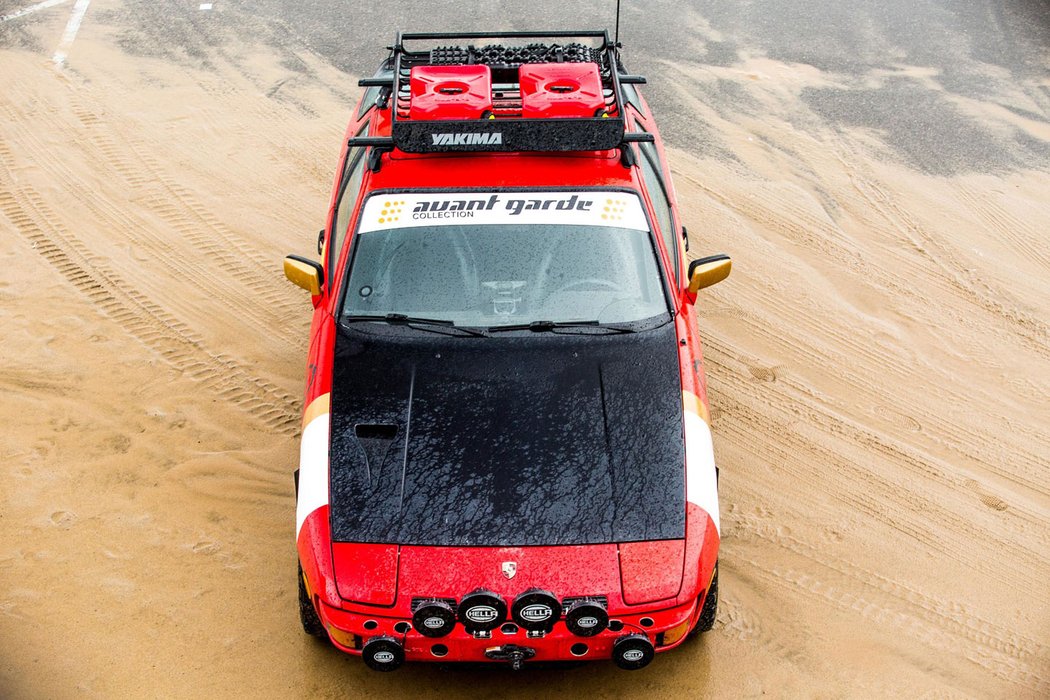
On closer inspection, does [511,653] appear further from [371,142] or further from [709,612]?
[371,142]

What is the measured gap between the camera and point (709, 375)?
6711 millimetres

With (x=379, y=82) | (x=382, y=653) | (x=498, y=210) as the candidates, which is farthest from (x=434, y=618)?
(x=379, y=82)

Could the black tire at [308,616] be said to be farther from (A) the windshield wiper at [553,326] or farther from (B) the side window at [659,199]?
(B) the side window at [659,199]

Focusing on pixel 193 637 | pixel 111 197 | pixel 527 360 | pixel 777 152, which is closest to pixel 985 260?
pixel 777 152

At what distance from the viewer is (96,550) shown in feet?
Answer: 17.7

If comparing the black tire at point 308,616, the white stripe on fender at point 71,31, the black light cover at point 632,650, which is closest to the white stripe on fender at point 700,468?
the black light cover at point 632,650

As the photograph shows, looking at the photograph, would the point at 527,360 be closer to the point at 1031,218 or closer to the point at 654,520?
the point at 654,520

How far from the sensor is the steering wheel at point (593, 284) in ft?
16.7

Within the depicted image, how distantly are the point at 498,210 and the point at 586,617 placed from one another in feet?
7.29

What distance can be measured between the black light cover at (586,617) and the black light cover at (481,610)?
28cm

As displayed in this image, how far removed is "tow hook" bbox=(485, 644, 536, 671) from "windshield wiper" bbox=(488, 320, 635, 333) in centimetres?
157

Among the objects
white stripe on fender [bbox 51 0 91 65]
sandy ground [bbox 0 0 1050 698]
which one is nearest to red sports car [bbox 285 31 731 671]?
sandy ground [bbox 0 0 1050 698]

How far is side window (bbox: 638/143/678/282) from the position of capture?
5613mm

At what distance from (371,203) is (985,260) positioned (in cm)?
512
